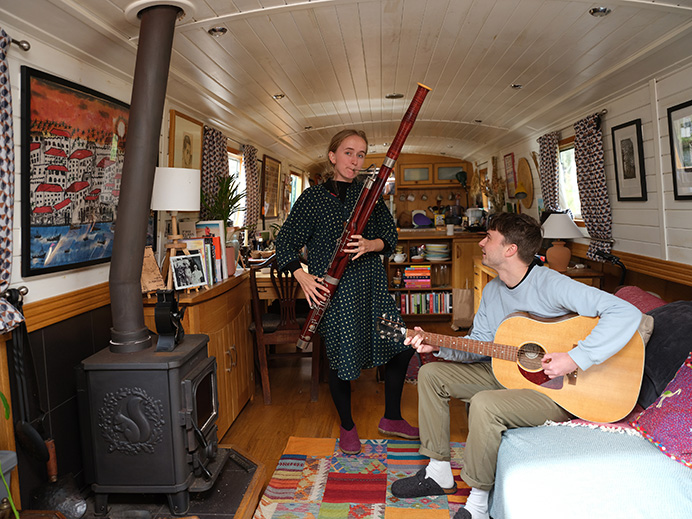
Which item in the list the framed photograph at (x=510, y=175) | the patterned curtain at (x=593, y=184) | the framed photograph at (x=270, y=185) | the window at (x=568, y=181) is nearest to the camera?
the patterned curtain at (x=593, y=184)

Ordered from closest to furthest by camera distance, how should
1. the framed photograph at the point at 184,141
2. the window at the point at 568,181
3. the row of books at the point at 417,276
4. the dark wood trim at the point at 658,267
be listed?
1. the dark wood trim at the point at 658,267
2. the framed photograph at the point at 184,141
3. the window at the point at 568,181
4. the row of books at the point at 417,276

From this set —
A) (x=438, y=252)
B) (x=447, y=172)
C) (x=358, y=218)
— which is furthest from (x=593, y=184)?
(x=447, y=172)

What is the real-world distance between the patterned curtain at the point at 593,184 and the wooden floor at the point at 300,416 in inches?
70.9

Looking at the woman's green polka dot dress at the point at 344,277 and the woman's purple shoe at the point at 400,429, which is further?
the woman's purple shoe at the point at 400,429

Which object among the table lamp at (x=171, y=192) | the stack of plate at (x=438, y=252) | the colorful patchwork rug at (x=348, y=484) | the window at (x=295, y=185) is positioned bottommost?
the colorful patchwork rug at (x=348, y=484)

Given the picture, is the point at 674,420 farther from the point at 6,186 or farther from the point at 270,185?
the point at 270,185

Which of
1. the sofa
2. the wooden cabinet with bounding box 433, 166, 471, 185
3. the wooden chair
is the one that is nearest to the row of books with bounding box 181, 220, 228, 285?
the wooden chair

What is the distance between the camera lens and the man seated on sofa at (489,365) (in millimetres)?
1911

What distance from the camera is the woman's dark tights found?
2719mm

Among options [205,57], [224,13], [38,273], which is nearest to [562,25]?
[224,13]

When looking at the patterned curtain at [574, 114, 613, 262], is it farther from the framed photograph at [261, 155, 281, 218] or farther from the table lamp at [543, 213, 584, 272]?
the framed photograph at [261, 155, 281, 218]

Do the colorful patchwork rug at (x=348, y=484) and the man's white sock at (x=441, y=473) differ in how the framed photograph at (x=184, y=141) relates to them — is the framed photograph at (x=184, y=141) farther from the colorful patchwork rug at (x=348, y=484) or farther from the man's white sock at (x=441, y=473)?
the man's white sock at (x=441, y=473)

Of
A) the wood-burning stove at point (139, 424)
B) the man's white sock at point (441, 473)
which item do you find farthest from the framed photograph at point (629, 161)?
the wood-burning stove at point (139, 424)

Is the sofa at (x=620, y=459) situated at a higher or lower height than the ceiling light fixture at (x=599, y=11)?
lower
